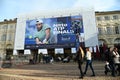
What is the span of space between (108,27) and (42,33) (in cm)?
1601

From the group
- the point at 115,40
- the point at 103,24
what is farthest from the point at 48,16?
the point at 115,40

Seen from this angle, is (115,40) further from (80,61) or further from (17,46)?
(80,61)

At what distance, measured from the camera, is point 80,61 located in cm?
979

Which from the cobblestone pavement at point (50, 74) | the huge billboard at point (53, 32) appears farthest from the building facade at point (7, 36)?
the cobblestone pavement at point (50, 74)

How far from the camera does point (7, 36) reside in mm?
50812

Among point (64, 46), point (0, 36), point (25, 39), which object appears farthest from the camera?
point (0, 36)

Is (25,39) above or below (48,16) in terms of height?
below

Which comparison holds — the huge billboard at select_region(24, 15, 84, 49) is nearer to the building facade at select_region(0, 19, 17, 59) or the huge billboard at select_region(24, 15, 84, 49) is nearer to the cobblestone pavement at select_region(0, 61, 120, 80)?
the building facade at select_region(0, 19, 17, 59)

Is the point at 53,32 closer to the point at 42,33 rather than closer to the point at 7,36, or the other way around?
the point at 42,33

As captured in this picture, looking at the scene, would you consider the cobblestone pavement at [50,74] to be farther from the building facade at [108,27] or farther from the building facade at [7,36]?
the building facade at [7,36]

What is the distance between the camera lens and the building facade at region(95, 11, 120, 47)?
144 feet

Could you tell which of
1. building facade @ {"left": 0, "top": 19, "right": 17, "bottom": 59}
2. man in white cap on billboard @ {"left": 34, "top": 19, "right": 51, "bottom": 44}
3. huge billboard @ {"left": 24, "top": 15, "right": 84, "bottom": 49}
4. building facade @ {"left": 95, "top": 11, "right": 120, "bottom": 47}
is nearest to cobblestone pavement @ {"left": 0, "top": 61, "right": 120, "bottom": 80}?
huge billboard @ {"left": 24, "top": 15, "right": 84, "bottom": 49}

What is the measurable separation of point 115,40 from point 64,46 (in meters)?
12.7

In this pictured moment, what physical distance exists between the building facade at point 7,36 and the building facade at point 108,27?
22986 mm
